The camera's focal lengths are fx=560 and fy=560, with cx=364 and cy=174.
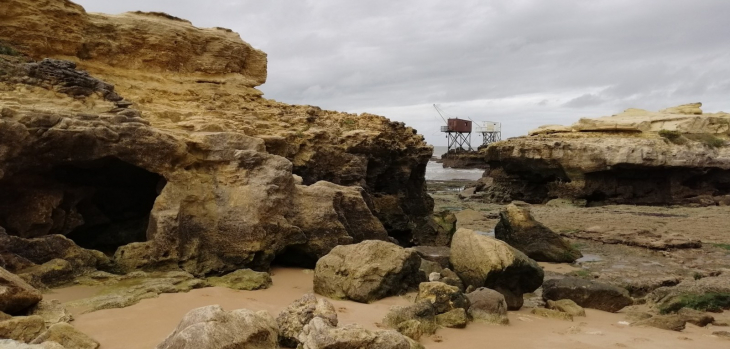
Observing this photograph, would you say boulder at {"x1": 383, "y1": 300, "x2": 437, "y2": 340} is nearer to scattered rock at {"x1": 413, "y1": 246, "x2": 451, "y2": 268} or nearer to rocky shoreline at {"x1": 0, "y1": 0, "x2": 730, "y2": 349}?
rocky shoreline at {"x1": 0, "y1": 0, "x2": 730, "y2": 349}

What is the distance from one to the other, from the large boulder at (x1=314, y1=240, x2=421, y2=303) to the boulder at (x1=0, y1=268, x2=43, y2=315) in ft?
14.5

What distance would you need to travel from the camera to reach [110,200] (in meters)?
11.7

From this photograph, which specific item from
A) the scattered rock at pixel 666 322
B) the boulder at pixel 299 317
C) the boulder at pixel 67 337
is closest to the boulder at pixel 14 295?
the boulder at pixel 67 337

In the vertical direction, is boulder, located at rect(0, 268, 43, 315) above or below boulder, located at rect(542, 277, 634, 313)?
above

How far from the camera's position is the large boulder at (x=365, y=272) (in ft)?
30.7

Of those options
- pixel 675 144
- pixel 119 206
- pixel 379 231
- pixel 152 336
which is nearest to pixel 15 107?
pixel 119 206

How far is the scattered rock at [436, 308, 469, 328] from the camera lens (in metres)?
7.95

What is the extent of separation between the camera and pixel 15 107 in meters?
8.89

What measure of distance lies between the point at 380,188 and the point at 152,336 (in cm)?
1330

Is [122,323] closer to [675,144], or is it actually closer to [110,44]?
[110,44]

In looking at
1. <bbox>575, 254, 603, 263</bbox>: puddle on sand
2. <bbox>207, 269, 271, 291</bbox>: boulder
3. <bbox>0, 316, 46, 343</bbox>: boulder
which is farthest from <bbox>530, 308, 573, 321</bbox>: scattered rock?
<bbox>0, 316, 46, 343</bbox>: boulder

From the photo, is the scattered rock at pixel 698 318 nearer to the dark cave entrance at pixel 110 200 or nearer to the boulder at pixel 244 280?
the boulder at pixel 244 280

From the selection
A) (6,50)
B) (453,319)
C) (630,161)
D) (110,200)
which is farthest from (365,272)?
(630,161)

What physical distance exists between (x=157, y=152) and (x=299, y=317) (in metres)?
5.26
